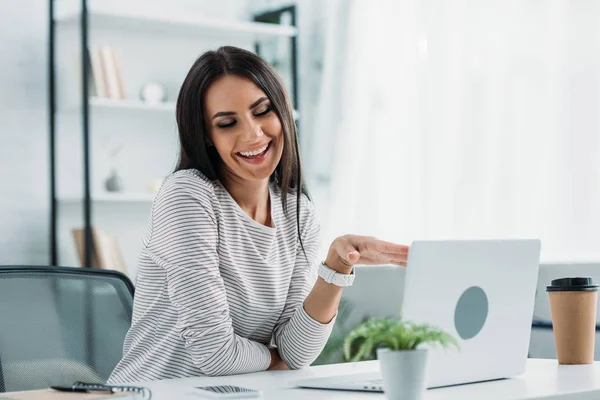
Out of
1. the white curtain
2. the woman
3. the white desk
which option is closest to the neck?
the woman

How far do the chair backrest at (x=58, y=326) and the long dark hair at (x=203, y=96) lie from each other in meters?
0.31

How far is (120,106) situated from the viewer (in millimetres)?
3521

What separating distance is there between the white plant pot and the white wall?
2798 millimetres

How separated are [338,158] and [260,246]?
7.67 feet

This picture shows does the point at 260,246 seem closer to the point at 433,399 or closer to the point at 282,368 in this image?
the point at 282,368

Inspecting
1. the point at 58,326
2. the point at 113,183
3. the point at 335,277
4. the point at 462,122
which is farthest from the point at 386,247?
the point at 113,183

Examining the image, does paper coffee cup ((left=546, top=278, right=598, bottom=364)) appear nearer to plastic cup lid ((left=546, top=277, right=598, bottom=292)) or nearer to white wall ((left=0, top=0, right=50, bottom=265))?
plastic cup lid ((left=546, top=277, right=598, bottom=292))

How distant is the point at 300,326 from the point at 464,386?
43 centimetres

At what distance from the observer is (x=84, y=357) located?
1.62 metres

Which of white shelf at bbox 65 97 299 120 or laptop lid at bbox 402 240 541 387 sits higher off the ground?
white shelf at bbox 65 97 299 120

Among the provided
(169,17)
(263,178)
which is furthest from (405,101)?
(263,178)

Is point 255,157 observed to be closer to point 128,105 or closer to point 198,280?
point 198,280

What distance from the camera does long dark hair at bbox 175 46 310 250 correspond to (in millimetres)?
1592

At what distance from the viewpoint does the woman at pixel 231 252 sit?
4.71 feet
